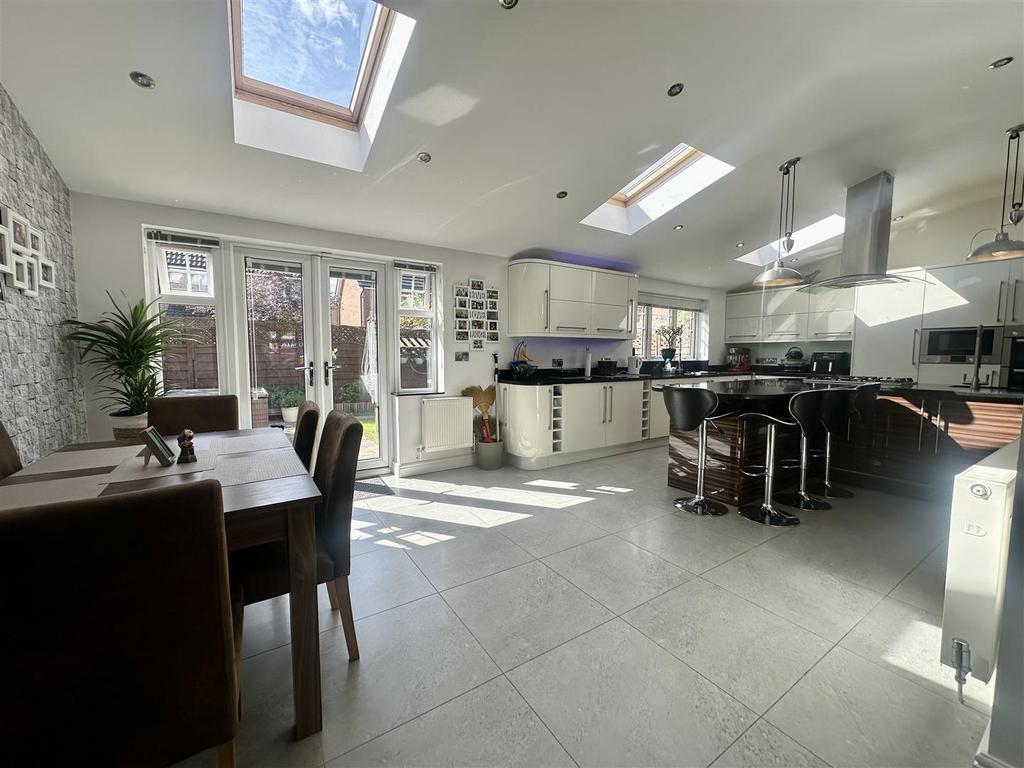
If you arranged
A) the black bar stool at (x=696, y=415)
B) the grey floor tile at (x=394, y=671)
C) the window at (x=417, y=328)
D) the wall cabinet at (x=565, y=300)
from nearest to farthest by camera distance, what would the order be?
the grey floor tile at (x=394, y=671) → the black bar stool at (x=696, y=415) → the window at (x=417, y=328) → the wall cabinet at (x=565, y=300)

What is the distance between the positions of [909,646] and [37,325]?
436cm

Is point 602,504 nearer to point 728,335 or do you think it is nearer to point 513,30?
point 513,30

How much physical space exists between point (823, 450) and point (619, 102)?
347 centimetres

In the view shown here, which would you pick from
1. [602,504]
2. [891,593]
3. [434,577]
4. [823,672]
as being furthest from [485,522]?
[891,593]

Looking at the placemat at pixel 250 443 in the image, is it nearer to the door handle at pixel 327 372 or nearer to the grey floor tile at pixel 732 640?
the door handle at pixel 327 372

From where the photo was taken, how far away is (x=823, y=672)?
1509 millimetres

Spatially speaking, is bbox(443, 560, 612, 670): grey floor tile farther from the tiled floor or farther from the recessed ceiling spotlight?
the recessed ceiling spotlight

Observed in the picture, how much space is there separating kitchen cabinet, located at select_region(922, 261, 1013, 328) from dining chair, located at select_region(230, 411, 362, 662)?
5.82 metres

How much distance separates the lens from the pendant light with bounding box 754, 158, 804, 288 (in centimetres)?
328

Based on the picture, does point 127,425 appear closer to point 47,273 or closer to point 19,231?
point 47,273

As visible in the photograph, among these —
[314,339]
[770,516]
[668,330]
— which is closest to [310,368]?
[314,339]

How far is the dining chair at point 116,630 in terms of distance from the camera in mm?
693

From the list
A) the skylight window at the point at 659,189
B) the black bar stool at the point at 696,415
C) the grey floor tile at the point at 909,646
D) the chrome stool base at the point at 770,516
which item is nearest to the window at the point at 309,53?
the skylight window at the point at 659,189

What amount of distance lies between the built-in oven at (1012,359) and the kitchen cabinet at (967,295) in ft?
0.47
